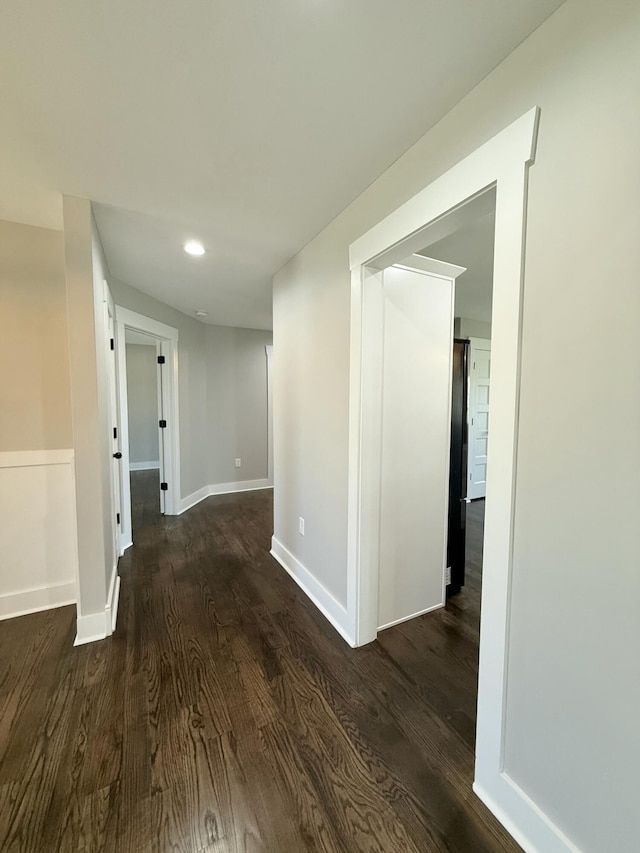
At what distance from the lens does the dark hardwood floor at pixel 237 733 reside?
1.10 meters

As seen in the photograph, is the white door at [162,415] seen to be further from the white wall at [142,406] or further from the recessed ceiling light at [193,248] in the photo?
the white wall at [142,406]

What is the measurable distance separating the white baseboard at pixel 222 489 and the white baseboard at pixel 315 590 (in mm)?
1726

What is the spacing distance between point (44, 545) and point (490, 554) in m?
2.68

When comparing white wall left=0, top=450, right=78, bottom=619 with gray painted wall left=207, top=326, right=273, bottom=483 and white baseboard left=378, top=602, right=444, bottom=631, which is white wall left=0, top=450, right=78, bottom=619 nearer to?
white baseboard left=378, top=602, right=444, bottom=631

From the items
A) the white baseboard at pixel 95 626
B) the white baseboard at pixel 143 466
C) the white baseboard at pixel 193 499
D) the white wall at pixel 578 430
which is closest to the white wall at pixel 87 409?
the white baseboard at pixel 95 626

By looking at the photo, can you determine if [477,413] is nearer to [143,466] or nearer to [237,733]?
[237,733]

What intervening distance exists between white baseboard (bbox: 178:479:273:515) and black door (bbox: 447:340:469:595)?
3.12m

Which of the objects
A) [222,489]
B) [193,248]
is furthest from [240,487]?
[193,248]

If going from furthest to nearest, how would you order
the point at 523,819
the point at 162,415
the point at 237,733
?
the point at 162,415 → the point at 237,733 → the point at 523,819

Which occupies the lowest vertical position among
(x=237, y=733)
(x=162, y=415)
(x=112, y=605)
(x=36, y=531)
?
(x=237, y=733)

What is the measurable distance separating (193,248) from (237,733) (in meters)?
2.73

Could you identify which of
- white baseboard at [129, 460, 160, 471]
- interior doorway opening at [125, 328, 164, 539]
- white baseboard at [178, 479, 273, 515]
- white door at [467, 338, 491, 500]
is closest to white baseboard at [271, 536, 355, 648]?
white baseboard at [178, 479, 273, 515]

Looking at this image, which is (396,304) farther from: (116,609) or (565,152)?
(116,609)

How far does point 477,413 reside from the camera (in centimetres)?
463
